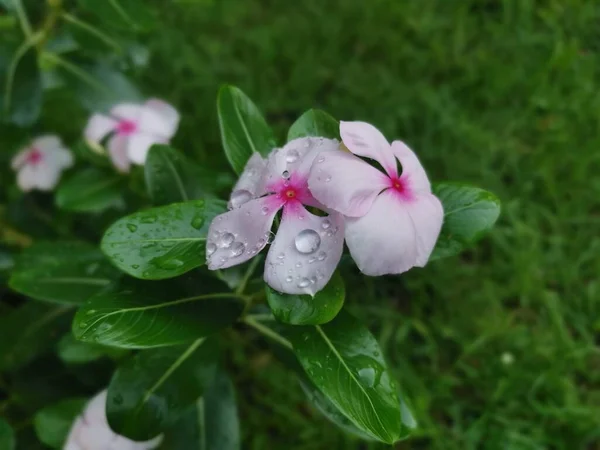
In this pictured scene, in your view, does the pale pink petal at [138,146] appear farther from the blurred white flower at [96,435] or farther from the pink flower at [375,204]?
the pink flower at [375,204]

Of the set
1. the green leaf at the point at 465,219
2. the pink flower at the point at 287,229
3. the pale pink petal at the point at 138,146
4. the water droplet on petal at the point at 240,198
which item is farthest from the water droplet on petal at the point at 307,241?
the pale pink petal at the point at 138,146

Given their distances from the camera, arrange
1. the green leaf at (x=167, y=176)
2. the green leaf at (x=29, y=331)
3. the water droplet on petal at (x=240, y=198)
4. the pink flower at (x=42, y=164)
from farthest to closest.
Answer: the pink flower at (x=42, y=164) < the green leaf at (x=29, y=331) < the green leaf at (x=167, y=176) < the water droplet on petal at (x=240, y=198)

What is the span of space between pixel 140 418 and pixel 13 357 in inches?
24.4

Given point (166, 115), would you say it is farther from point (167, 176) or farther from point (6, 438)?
point (6, 438)

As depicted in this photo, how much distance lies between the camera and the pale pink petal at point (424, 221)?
2.56 ft

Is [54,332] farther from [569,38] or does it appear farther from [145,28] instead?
[569,38]

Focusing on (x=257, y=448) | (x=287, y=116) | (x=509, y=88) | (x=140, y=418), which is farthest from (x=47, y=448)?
(x=509, y=88)

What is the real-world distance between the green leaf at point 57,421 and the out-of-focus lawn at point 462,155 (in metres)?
0.60

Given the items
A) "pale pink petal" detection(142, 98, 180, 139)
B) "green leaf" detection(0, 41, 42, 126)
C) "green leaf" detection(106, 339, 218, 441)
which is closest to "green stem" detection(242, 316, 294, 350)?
"green leaf" detection(106, 339, 218, 441)

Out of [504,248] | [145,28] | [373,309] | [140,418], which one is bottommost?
[373,309]

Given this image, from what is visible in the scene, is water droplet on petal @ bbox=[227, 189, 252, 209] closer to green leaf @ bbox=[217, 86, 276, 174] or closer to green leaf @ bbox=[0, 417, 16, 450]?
green leaf @ bbox=[217, 86, 276, 174]

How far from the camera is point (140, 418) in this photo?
101cm

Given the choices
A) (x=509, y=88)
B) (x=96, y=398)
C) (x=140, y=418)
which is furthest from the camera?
(x=509, y=88)

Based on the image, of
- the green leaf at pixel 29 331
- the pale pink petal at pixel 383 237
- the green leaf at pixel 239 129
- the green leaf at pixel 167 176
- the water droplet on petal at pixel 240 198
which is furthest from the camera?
the green leaf at pixel 29 331
